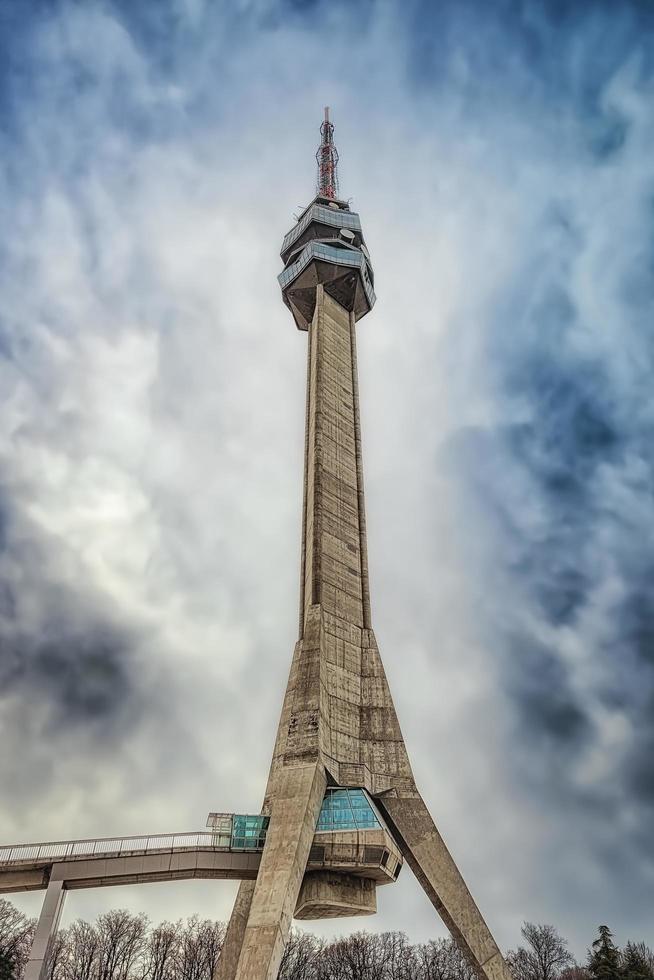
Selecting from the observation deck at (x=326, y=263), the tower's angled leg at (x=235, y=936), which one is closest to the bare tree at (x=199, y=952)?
the tower's angled leg at (x=235, y=936)

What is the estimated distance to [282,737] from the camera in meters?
32.8

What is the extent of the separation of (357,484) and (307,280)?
1820 centimetres

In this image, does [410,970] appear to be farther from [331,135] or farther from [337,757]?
[331,135]

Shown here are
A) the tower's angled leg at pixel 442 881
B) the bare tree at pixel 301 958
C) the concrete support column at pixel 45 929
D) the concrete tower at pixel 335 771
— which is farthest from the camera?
the bare tree at pixel 301 958

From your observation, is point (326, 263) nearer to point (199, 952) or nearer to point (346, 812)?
point (346, 812)

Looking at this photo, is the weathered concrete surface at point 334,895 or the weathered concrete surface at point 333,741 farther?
the weathered concrete surface at point 334,895

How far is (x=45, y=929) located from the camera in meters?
25.7

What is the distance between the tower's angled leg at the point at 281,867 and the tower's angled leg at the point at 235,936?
5.20 m

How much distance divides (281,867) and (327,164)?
58.1 metres

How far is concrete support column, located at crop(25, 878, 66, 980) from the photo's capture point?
24422mm

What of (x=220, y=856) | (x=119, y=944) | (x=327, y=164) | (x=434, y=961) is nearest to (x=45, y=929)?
(x=220, y=856)

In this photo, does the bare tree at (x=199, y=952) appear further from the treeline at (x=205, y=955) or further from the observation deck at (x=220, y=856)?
the observation deck at (x=220, y=856)

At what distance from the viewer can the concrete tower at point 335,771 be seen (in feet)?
92.9

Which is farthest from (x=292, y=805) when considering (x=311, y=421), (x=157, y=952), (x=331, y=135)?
(x=331, y=135)
